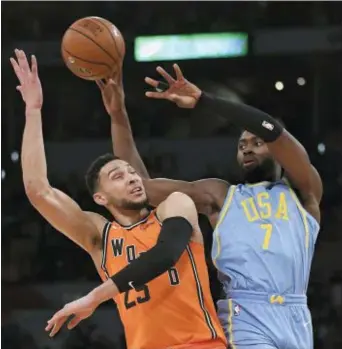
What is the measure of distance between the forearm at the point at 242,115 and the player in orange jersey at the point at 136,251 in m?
0.46

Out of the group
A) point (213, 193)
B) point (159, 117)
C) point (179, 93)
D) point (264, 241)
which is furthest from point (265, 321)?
point (159, 117)

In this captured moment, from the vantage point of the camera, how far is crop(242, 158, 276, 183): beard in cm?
371

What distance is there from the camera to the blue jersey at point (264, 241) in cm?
341

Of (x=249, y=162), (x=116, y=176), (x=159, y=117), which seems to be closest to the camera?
(x=116, y=176)

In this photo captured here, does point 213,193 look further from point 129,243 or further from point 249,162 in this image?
point 129,243

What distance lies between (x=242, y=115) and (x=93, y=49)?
2.89 feet

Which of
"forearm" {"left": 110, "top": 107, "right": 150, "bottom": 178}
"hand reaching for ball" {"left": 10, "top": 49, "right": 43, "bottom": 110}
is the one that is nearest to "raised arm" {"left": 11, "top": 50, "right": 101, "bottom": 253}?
"hand reaching for ball" {"left": 10, "top": 49, "right": 43, "bottom": 110}

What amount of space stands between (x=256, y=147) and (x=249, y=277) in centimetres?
68

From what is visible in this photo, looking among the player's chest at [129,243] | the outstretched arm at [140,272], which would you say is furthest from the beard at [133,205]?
the outstretched arm at [140,272]

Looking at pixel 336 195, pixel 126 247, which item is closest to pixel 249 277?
pixel 126 247

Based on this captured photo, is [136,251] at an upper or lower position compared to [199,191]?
lower

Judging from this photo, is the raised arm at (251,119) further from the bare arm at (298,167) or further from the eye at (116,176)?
the eye at (116,176)

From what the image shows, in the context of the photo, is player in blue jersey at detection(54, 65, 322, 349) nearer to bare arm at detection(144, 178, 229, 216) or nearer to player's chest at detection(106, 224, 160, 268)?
bare arm at detection(144, 178, 229, 216)

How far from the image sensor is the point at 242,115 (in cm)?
345
